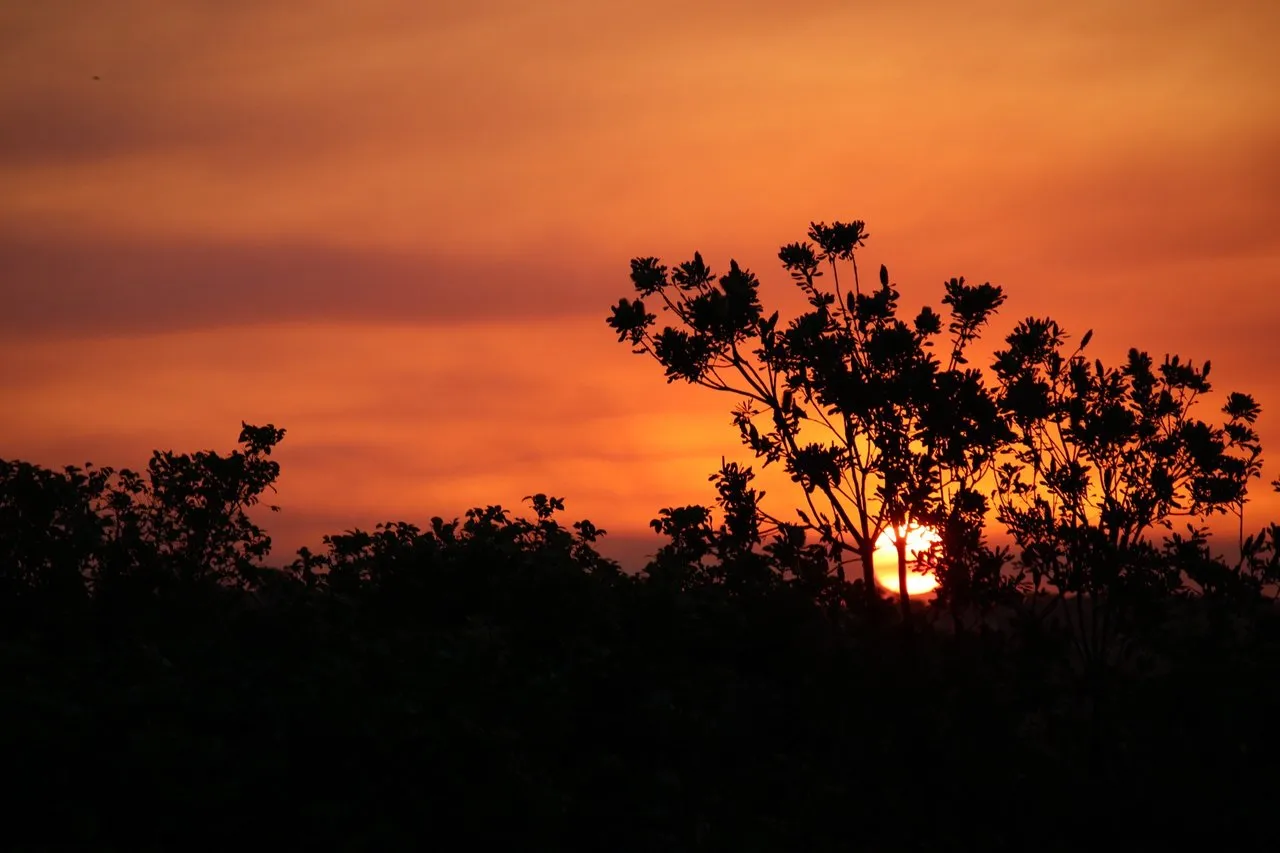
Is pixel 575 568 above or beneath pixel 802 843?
above

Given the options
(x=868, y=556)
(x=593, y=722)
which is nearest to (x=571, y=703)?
(x=593, y=722)

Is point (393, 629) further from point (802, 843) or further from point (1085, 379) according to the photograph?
point (1085, 379)

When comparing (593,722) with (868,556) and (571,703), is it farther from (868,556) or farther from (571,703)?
(868,556)

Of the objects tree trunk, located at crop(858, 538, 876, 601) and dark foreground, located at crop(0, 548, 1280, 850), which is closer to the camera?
dark foreground, located at crop(0, 548, 1280, 850)

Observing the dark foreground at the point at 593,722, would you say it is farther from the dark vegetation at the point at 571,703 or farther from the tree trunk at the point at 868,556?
the tree trunk at the point at 868,556

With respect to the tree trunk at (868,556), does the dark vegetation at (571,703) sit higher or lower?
lower

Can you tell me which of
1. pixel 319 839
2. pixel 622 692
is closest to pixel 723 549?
pixel 622 692

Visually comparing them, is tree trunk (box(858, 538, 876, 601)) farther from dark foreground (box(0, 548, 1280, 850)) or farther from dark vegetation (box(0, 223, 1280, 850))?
dark foreground (box(0, 548, 1280, 850))

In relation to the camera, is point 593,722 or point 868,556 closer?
point 593,722

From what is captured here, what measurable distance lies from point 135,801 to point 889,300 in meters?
13.5

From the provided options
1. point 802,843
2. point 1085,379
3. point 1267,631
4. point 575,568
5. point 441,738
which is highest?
point 1085,379

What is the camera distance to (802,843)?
10711 millimetres

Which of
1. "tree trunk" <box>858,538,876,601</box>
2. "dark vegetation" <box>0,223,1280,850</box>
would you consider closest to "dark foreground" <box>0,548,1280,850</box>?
"dark vegetation" <box>0,223,1280,850</box>

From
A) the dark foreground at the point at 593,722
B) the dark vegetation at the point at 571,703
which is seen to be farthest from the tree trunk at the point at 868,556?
the dark foreground at the point at 593,722
